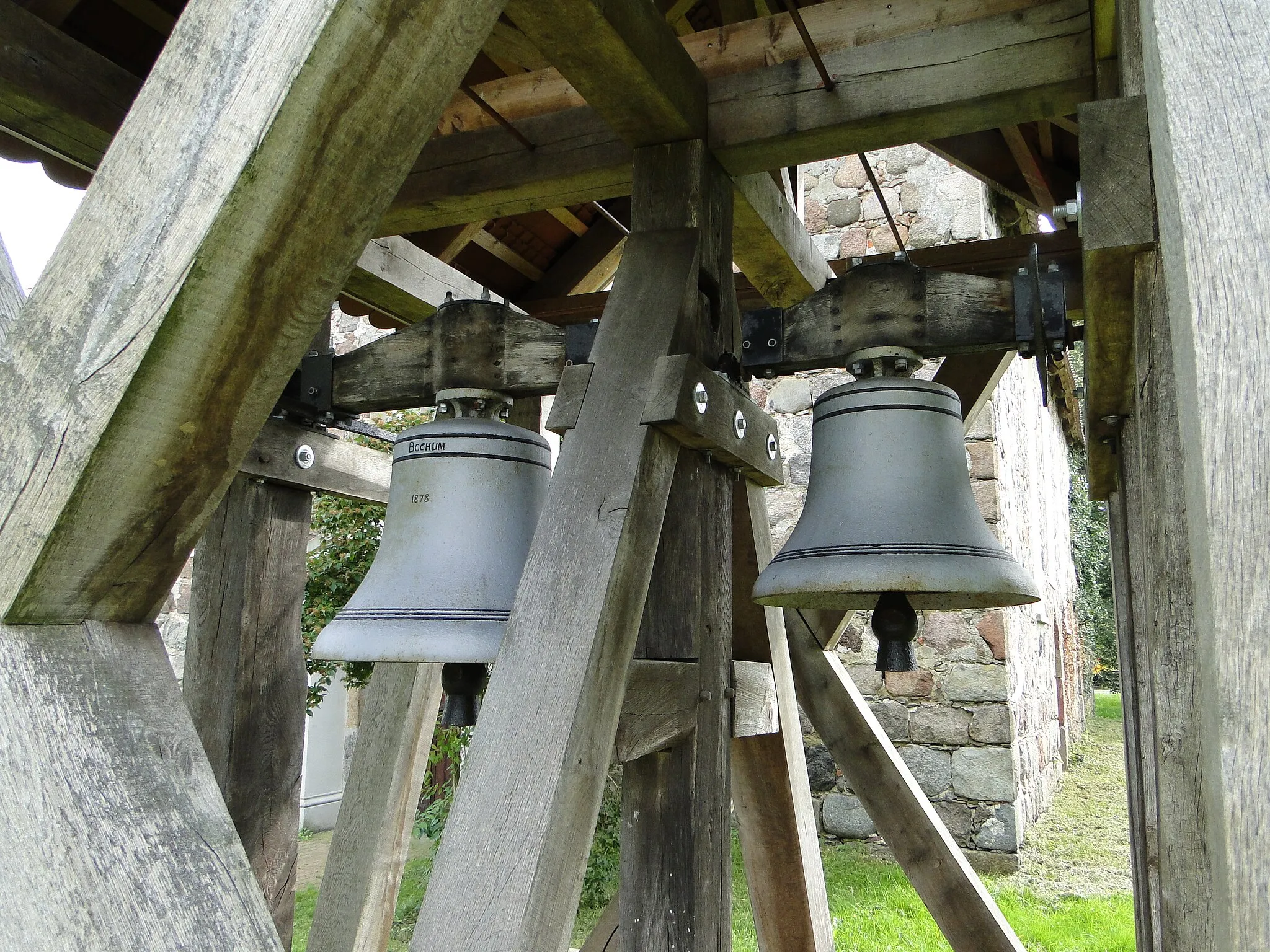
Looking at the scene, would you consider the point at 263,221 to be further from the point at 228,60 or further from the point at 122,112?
the point at 122,112

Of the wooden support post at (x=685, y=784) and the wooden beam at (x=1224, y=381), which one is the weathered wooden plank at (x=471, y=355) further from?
the wooden beam at (x=1224, y=381)

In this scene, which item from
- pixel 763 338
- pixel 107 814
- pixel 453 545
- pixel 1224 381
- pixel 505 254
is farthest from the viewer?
pixel 505 254

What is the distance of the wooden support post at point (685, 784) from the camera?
1667 millimetres

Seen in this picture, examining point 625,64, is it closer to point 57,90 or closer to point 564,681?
point 564,681

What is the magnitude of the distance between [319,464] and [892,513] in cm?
127

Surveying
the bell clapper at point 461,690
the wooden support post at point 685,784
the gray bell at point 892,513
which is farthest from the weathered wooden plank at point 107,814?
the gray bell at point 892,513

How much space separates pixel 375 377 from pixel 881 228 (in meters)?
4.17

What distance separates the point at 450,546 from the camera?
168 centimetres

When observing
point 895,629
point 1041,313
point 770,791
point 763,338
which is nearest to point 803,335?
point 763,338

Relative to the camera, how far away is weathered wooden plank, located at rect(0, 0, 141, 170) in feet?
5.97

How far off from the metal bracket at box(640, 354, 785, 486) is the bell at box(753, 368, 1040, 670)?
0.11 m

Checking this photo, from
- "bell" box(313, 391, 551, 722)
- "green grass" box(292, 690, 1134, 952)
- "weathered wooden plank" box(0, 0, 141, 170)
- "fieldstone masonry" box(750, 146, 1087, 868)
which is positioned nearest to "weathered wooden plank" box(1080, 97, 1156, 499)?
"bell" box(313, 391, 551, 722)

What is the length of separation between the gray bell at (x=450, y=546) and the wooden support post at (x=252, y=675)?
0.52m

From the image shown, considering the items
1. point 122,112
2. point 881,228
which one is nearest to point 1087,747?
point 881,228
